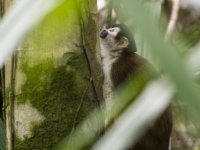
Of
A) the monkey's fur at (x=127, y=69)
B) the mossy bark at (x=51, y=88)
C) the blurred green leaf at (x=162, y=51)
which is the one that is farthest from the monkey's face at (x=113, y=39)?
the blurred green leaf at (x=162, y=51)

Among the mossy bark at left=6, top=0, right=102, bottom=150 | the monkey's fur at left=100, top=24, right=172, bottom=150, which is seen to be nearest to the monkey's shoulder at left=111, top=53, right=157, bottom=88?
the monkey's fur at left=100, top=24, right=172, bottom=150

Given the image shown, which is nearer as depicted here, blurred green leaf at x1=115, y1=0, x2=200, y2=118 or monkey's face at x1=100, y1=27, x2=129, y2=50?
blurred green leaf at x1=115, y1=0, x2=200, y2=118

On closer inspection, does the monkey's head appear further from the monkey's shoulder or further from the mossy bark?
the mossy bark

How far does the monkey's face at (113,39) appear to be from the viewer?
3131 millimetres

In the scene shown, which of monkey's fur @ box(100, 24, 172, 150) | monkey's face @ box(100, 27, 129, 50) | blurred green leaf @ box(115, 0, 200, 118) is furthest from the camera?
monkey's face @ box(100, 27, 129, 50)

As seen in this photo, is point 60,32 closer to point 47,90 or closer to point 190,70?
point 47,90

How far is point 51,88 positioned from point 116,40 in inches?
Answer: 52.7

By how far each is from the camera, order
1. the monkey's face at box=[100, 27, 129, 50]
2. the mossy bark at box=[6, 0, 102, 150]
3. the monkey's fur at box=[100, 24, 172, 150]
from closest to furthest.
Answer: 1. the mossy bark at box=[6, 0, 102, 150]
2. the monkey's fur at box=[100, 24, 172, 150]
3. the monkey's face at box=[100, 27, 129, 50]

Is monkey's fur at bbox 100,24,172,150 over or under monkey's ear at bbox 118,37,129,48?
under

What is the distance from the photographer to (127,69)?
122 inches

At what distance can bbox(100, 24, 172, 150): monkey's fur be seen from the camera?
3016 mm

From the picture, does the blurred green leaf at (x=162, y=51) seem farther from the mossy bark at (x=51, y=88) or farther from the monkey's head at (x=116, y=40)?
the monkey's head at (x=116, y=40)

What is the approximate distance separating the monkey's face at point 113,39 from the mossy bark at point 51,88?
1.14m

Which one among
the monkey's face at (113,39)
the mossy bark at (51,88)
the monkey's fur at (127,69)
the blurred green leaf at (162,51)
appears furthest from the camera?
the monkey's face at (113,39)
